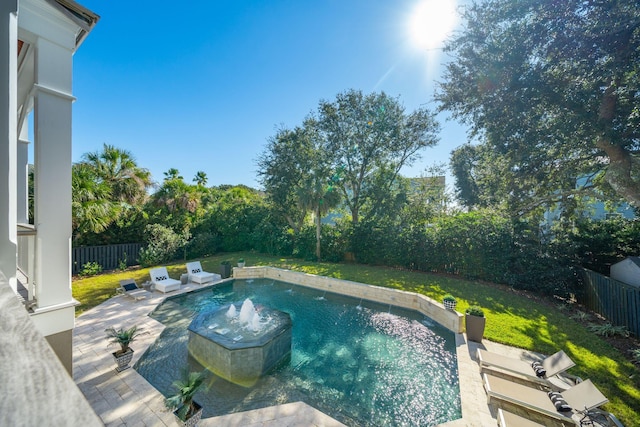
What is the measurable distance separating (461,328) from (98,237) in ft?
61.7

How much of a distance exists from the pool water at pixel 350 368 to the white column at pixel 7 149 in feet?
16.8

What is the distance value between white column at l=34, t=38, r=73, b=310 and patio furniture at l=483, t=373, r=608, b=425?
8.40 m

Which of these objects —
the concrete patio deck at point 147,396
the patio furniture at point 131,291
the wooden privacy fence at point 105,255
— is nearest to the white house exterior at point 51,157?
the concrete patio deck at point 147,396

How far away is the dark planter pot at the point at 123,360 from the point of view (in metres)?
6.05

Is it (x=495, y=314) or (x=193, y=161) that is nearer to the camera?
(x=495, y=314)

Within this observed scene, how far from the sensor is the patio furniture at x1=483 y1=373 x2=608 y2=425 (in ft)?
15.6

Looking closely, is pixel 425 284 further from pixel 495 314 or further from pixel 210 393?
pixel 210 393

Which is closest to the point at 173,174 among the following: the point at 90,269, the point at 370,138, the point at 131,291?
the point at 90,269

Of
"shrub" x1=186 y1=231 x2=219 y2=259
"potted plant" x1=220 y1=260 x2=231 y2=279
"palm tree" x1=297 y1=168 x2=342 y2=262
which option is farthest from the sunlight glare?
"shrub" x1=186 y1=231 x2=219 y2=259

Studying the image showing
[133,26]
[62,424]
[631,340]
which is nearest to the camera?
[62,424]

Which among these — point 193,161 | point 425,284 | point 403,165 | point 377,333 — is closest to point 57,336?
point 377,333

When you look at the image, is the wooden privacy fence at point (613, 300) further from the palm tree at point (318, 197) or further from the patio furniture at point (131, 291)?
the patio furniture at point (131, 291)

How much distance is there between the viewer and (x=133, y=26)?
995cm

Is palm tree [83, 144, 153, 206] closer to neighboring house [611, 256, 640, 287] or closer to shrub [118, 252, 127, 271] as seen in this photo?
shrub [118, 252, 127, 271]
